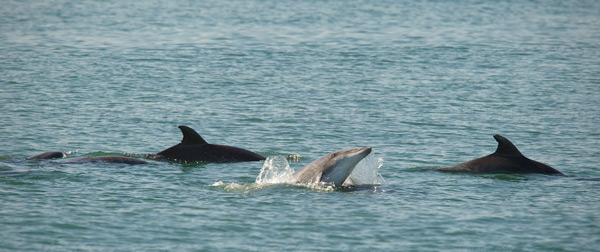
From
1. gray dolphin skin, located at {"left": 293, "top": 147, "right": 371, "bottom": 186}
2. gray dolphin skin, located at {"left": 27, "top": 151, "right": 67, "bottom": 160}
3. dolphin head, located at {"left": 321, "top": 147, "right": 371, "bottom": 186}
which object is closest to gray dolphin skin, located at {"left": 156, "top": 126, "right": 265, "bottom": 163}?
gray dolphin skin, located at {"left": 27, "top": 151, "right": 67, "bottom": 160}

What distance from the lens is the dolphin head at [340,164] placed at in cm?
1538

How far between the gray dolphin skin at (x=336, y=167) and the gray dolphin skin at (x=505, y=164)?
129 inches

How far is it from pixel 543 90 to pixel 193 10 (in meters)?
41.4

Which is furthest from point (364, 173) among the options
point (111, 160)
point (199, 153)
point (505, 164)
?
point (111, 160)

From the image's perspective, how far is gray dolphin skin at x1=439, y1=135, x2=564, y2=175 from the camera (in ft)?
57.9

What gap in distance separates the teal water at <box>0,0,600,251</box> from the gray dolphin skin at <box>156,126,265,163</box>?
437 millimetres

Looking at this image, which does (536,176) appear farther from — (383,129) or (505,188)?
(383,129)

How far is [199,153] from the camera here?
18.9 meters

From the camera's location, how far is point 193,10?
67438 mm

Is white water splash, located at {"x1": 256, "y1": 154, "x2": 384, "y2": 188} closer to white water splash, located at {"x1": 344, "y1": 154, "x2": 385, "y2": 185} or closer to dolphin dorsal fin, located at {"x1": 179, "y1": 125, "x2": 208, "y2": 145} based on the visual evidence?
white water splash, located at {"x1": 344, "y1": 154, "x2": 385, "y2": 185}

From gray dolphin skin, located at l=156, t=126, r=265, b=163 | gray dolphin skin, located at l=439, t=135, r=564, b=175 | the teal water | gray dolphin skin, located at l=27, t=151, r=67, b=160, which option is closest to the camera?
the teal water

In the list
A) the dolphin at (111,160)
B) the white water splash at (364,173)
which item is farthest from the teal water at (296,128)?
the dolphin at (111,160)

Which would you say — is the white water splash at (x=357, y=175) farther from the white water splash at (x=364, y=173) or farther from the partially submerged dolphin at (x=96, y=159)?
the partially submerged dolphin at (x=96, y=159)

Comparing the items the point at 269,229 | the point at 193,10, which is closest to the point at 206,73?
the point at 269,229
